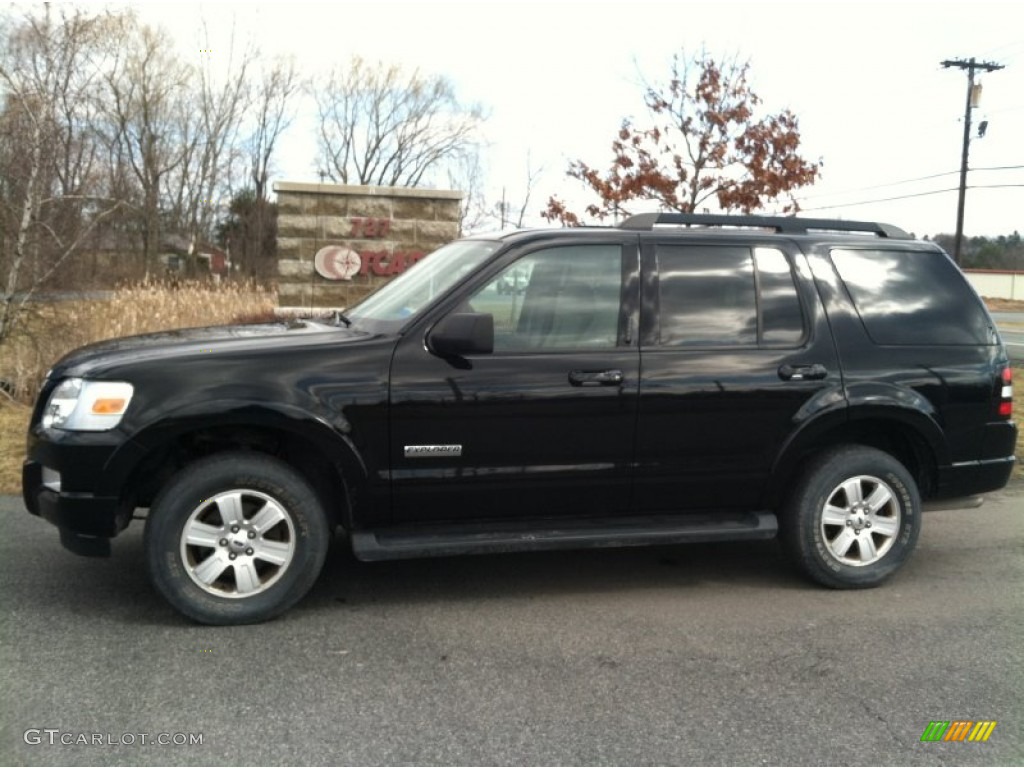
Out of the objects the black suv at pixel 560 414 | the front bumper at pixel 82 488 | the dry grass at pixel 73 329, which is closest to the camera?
the front bumper at pixel 82 488

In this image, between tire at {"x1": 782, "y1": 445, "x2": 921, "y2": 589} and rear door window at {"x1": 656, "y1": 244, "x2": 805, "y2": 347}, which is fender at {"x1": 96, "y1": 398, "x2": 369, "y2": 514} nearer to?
rear door window at {"x1": 656, "y1": 244, "x2": 805, "y2": 347}

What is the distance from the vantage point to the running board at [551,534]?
4.32m

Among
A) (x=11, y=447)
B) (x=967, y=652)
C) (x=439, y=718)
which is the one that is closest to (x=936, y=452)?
(x=967, y=652)

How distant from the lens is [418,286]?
16.2 feet

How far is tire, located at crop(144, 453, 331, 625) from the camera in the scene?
4.11m

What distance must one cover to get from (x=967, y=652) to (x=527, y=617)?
1965 millimetres

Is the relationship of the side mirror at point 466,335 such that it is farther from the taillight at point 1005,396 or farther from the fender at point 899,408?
the taillight at point 1005,396

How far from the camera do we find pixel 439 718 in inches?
133

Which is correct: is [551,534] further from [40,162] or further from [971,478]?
[40,162]

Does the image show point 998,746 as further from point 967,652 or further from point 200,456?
point 200,456

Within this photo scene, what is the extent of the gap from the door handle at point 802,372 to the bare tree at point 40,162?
7.12 meters
